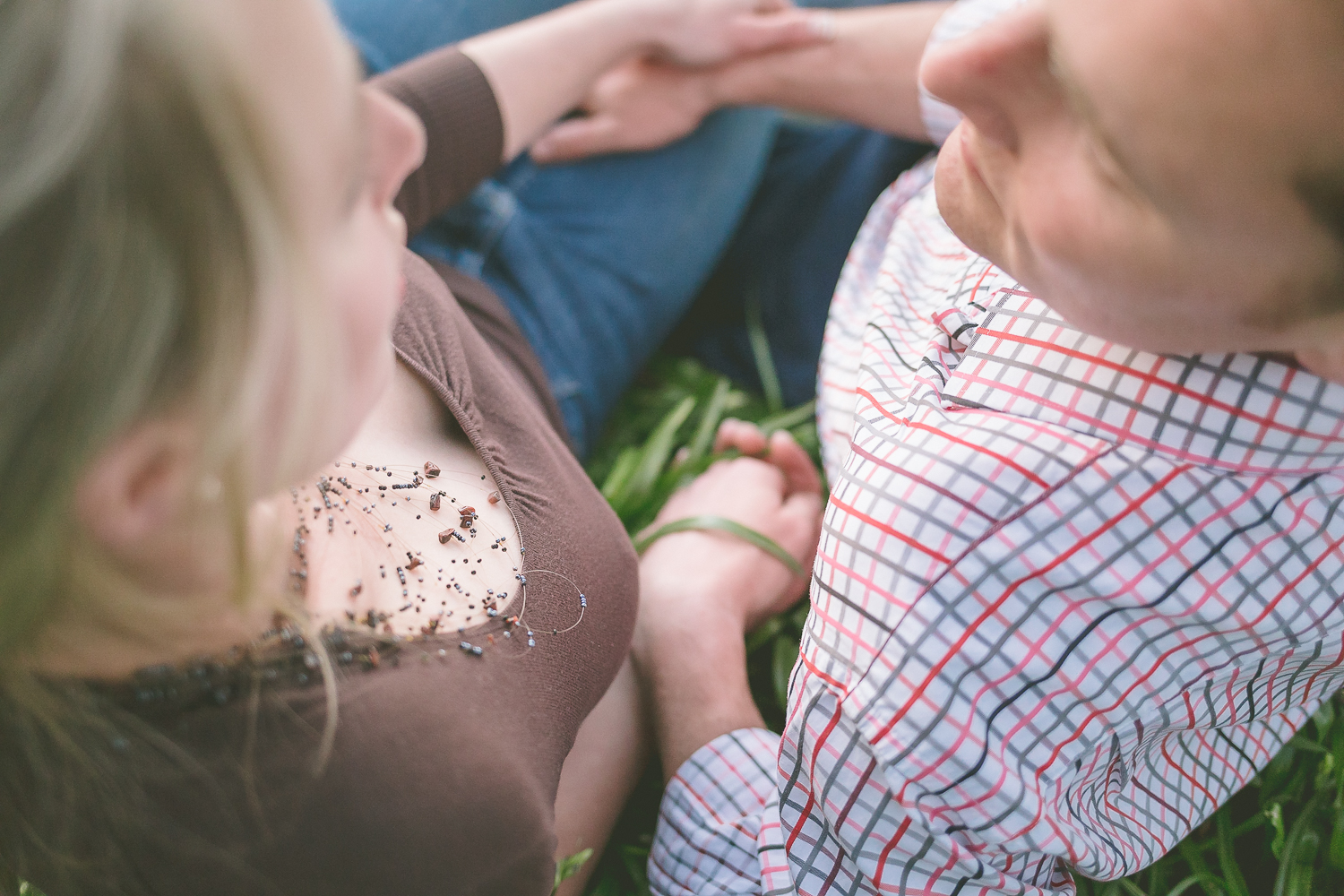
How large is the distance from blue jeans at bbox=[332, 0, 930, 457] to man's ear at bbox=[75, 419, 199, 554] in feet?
2.46

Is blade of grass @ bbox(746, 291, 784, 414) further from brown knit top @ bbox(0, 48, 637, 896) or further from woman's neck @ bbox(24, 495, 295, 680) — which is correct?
woman's neck @ bbox(24, 495, 295, 680)

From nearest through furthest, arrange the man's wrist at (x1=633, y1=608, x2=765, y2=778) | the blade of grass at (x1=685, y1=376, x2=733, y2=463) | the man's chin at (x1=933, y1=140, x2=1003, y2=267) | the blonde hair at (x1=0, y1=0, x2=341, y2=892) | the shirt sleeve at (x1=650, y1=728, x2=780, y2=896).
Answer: the blonde hair at (x1=0, y1=0, x2=341, y2=892)
the man's chin at (x1=933, y1=140, x2=1003, y2=267)
the shirt sleeve at (x1=650, y1=728, x2=780, y2=896)
the man's wrist at (x1=633, y1=608, x2=765, y2=778)
the blade of grass at (x1=685, y1=376, x2=733, y2=463)

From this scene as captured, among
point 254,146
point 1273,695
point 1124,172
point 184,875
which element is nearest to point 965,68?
point 1124,172

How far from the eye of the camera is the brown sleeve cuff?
3.60 feet

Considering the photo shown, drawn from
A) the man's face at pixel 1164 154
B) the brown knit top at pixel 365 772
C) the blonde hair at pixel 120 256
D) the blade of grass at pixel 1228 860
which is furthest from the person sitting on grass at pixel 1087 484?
the blonde hair at pixel 120 256

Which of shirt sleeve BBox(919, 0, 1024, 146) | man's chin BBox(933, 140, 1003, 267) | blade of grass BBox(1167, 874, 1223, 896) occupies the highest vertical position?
shirt sleeve BBox(919, 0, 1024, 146)

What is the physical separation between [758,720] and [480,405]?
20.3 inches

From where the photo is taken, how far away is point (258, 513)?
0.61 meters

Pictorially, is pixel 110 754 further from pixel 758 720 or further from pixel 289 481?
pixel 758 720

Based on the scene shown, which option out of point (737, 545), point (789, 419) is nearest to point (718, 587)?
point (737, 545)

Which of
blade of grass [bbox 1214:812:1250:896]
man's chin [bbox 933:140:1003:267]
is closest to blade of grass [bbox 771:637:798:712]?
blade of grass [bbox 1214:812:1250:896]

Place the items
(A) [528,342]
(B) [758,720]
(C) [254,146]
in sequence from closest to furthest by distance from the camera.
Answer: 1. (C) [254,146]
2. (B) [758,720]
3. (A) [528,342]

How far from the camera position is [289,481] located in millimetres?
542

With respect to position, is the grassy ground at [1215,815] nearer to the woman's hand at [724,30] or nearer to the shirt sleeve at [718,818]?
the shirt sleeve at [718,818]
